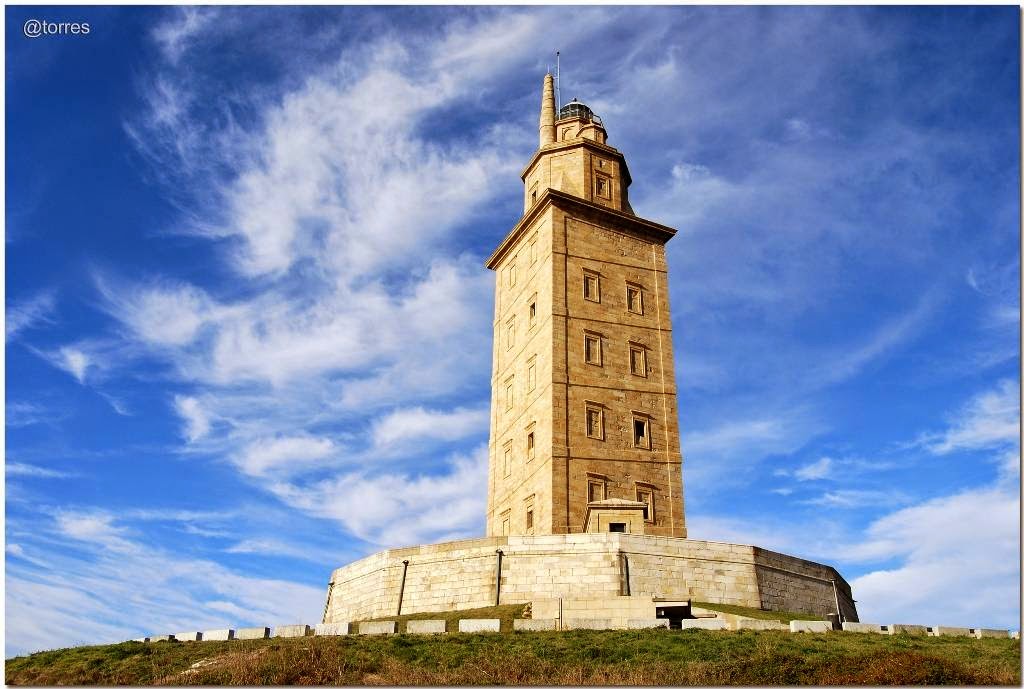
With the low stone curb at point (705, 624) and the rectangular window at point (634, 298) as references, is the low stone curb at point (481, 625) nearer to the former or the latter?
the low stone curb at point (705, 624)

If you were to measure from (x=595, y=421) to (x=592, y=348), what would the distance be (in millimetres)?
3752

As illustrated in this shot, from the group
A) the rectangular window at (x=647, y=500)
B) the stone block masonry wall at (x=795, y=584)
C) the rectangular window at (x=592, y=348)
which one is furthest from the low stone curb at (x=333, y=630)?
the rectangular window at (x=592, y=348)

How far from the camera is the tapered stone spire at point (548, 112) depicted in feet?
157

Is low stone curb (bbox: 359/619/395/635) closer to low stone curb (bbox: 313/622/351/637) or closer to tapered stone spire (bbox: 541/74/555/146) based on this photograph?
low stone curb (bbox: 313/622/351/637)

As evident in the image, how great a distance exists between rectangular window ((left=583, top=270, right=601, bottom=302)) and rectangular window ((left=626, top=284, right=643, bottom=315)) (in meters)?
1.64

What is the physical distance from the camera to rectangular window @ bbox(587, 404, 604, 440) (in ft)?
123

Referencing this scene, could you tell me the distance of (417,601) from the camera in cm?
3089

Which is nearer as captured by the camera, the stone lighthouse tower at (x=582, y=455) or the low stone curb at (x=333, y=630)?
the low stone curb at (x=333, y=630)

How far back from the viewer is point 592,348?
131 ft

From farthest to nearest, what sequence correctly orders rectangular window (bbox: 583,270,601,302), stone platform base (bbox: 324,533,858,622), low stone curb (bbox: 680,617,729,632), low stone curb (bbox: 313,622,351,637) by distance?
1. rectangular window (bbox: 583,270,601,302)
2. stone platform base (bbox: 324,533,858,622)
3. low stone curb (bbox: 313,622,351,637)
4. low stone curb (bbox: 680,617,729,632)

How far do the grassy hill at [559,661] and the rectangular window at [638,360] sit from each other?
1810 cm

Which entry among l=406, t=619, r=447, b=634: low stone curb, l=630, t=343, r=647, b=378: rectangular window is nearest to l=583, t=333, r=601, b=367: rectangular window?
l=630, t=343, r=647, b=378: rectangular window

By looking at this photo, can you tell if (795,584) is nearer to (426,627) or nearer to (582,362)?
(582,362)

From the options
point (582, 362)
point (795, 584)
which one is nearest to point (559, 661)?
point (795, 584)
